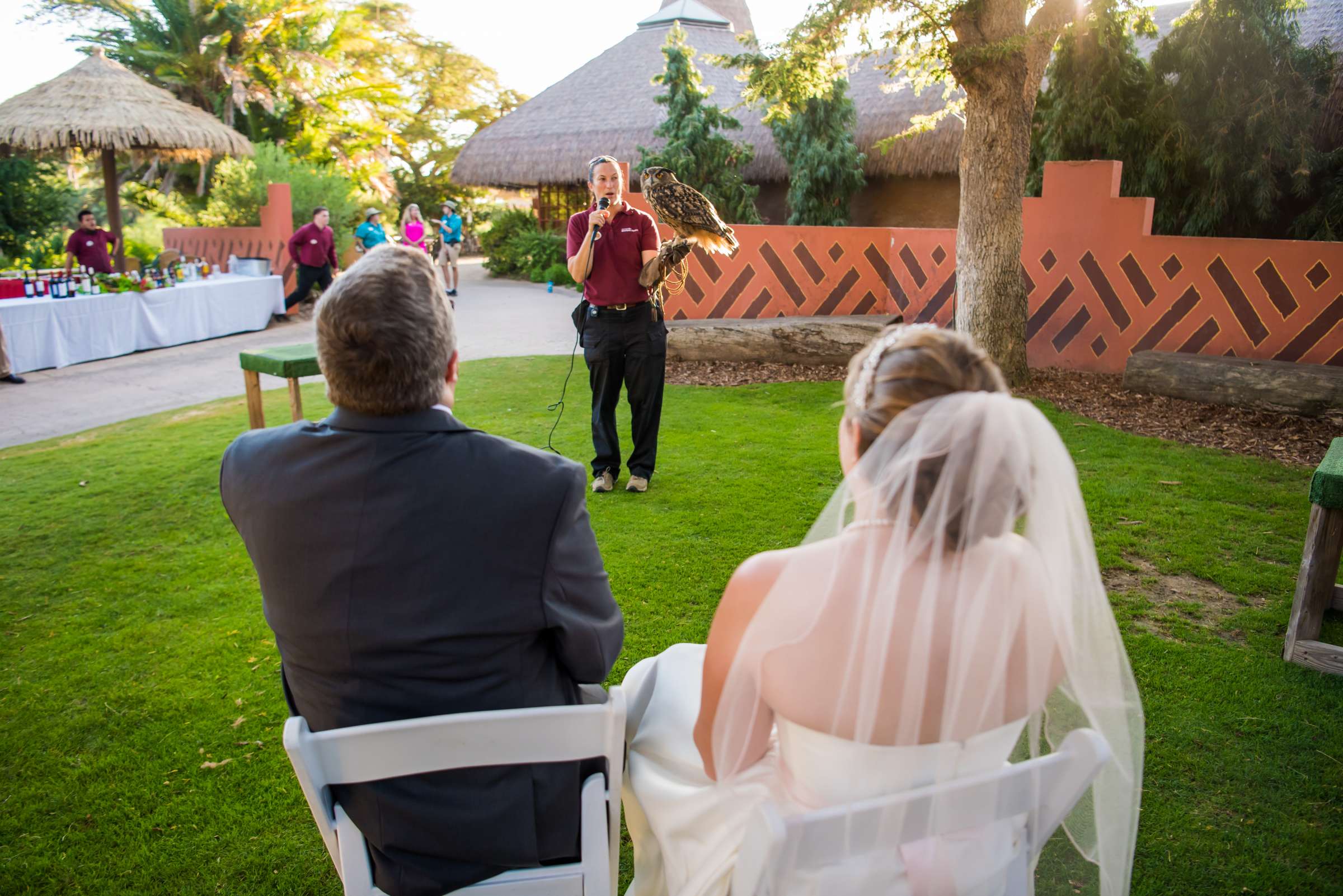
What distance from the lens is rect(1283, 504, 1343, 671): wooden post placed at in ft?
9.56

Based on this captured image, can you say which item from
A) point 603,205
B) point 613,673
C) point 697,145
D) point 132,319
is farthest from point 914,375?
point 697,145

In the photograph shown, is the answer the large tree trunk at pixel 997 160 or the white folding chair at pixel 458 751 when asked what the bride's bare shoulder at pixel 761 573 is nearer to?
the white folding chair at pixel 458 751

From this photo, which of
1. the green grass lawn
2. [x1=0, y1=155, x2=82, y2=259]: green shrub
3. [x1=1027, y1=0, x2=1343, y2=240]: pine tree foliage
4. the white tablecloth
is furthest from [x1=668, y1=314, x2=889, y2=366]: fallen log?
[x1=0, y1=155, x2=82, y2=259]: green shrub

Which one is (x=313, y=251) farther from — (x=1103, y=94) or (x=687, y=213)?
(x=1103, y=94)

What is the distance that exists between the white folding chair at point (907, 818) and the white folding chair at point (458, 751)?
28 centimetres

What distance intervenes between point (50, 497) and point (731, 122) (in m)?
10.4

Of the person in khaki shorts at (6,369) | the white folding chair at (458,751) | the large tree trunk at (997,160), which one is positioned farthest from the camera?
the person in khaki shorts at (6,369)

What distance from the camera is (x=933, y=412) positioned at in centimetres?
128

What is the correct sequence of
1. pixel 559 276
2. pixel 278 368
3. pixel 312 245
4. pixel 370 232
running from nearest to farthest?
pixel 278 368, pixel 312 245, pixel 370 232, pixel 559 276

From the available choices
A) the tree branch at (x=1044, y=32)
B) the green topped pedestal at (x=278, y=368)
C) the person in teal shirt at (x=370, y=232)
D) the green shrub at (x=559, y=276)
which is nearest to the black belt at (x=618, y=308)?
the green topped pedestal at (x=278, y=368)

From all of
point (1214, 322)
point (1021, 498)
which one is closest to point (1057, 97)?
point (1214, 322)

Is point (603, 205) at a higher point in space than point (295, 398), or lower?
higher

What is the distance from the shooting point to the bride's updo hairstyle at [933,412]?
1.28m

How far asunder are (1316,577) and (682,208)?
10.8 ft
